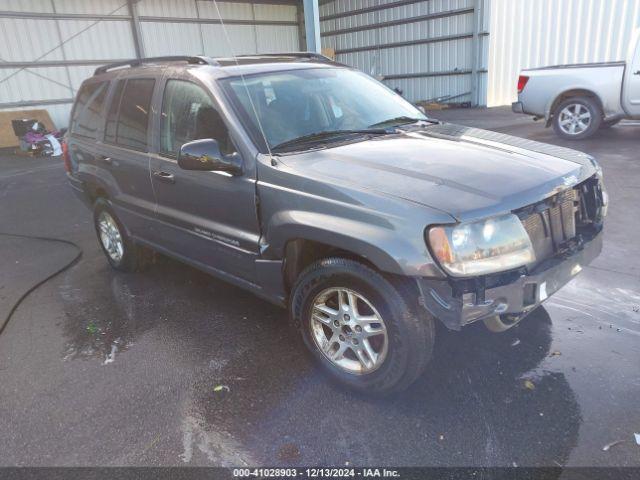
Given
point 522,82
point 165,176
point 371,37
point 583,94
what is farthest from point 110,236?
point 371,37

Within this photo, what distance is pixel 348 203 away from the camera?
2477 mm

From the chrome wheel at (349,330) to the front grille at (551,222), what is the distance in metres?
0.88

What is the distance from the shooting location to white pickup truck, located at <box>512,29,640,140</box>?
28.0 ft

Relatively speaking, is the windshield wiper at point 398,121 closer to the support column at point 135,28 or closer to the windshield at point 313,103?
the windshield at point 313,103

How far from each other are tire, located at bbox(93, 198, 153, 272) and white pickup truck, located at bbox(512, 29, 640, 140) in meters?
8.00

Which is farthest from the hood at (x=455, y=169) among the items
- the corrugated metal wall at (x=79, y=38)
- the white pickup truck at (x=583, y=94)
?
the corrugated metal wall at (x=79, y=38)

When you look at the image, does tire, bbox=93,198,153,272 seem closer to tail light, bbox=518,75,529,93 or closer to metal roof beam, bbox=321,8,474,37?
tail light, bbox=518,75,529,93

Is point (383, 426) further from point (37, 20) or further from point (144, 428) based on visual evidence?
point (37, 20)

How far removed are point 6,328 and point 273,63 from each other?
2.90 m

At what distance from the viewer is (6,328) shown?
12.7 ft

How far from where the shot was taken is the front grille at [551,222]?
8.11 ft

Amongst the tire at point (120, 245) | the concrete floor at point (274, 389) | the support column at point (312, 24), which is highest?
the support column at point (312, 24)

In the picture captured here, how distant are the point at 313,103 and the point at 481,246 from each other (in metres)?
1.66

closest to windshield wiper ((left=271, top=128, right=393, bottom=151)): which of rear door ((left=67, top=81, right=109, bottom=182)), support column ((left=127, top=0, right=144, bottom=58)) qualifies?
rear door ((left=67, top=81, right=109, bottom=182))
